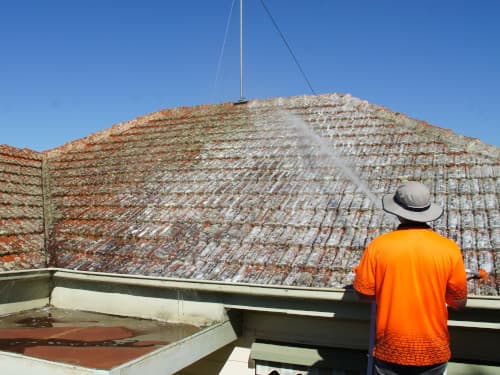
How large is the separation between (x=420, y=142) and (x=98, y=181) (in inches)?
205

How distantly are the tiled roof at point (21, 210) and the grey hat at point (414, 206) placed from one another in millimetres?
4600

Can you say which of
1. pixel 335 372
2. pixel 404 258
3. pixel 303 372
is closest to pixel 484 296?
pixel 404 258

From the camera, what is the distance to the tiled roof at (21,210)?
236 inches

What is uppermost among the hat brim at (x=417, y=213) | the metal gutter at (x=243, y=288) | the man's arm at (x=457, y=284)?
the hat brim at (x=417, y=213)

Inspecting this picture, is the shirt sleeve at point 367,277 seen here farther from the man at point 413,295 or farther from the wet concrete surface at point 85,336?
the wet concrete surface at point 85,336

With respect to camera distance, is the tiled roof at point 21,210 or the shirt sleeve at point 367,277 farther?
the tiled roof at point 21,210

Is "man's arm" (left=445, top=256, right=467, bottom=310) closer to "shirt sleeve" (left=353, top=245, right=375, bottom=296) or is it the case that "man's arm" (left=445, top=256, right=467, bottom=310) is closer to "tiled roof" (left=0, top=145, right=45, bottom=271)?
"shirt sleeve" (left=353, top=245, right=375, bottom=296)

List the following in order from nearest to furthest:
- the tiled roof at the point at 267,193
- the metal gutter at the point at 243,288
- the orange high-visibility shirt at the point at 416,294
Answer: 1. the orange high-visibility shirt at the point at 416,294
2. the metal gutter at the point at 243,288
3. the tiled roof at the point at 267,193

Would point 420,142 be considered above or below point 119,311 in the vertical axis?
above

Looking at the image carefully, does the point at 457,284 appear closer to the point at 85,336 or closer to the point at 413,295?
the point at 413,295

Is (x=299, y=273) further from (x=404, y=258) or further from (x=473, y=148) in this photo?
(x=473, y=148)

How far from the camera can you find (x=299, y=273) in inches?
179

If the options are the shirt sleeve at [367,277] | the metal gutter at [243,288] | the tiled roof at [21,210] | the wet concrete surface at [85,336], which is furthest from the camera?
the tiled roof at [21,210]

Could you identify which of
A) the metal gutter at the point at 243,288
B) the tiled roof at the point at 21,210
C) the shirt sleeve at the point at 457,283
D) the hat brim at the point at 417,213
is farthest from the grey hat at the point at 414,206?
the tiled roof at the point at 21,210
